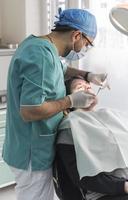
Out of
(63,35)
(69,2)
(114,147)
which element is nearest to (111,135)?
(114,147)

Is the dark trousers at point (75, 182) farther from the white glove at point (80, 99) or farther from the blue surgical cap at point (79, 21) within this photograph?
the blue surgical cap at point (79, 21)

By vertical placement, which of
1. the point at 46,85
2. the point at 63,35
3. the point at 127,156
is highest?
the point at 63,35

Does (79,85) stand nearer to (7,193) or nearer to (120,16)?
(120,16)

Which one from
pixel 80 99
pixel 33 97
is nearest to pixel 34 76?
pixel 33 97

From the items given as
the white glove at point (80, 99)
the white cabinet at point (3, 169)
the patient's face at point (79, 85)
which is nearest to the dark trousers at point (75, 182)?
the white glove at point (80, 99)

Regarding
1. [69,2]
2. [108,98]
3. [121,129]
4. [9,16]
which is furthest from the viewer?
[9,16]

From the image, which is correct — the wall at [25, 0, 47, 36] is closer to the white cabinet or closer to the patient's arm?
the white cabinet

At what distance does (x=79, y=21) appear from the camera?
1.56 meters

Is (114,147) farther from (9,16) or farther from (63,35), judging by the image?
(9,16)

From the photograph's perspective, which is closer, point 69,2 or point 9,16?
point 69,2

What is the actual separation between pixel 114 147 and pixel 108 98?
A: 39.2 inches

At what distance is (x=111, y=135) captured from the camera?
1423mm

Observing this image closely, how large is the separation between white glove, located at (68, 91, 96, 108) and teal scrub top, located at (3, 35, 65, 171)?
0.27ft

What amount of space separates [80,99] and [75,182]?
0.36m
